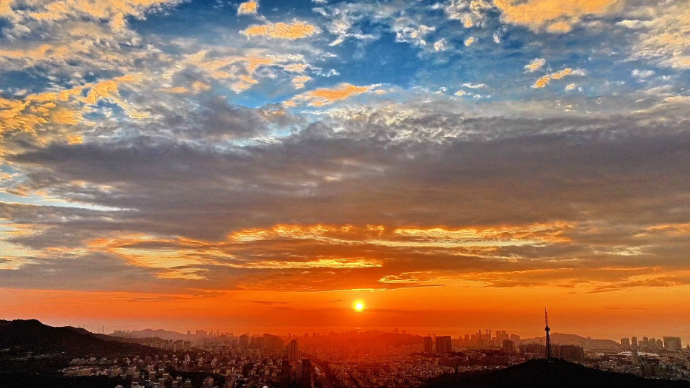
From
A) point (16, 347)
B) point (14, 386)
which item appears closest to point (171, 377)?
point (14, 386)

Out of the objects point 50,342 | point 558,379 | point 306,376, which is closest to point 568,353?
point 306,376

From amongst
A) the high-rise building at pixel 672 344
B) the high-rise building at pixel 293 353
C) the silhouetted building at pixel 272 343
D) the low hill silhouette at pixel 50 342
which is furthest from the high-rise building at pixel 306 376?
the high-rise building at pixel 672 344

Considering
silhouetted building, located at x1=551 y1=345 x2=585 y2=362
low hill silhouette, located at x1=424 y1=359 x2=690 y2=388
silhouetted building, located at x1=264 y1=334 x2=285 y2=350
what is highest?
low hill silhouette, located at x1=424 y1=359 x2=690 y2=388

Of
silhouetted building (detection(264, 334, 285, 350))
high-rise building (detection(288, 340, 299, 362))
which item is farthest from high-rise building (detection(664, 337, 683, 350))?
silhouetted building (detection(264, 334, 285, 350))

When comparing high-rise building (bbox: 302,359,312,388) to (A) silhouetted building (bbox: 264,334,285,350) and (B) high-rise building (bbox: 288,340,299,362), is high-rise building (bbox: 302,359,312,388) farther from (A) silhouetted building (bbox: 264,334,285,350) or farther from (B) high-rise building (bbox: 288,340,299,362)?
(A) silhouetted building (bbox: 264,334,285,350)

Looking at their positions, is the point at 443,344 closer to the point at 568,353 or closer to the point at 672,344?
the point at 568,353

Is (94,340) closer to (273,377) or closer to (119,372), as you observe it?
(119,372)

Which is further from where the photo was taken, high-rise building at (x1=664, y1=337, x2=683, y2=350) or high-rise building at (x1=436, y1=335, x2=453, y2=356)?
high-rise building at (x1=664, y1=337, x2=683, y2=350)
